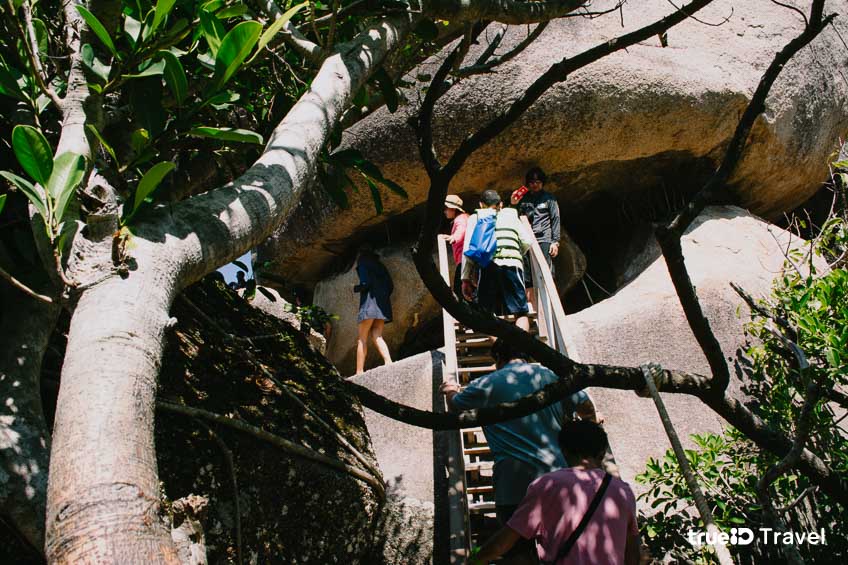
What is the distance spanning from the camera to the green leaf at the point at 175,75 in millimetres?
1792

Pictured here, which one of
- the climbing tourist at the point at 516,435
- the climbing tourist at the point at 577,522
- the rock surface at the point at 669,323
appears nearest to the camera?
the climbing tourist at the point at 577,522

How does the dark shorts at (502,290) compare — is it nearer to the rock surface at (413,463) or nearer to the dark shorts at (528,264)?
the rock surface at (413,463)

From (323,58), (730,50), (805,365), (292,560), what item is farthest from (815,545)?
(730,50)

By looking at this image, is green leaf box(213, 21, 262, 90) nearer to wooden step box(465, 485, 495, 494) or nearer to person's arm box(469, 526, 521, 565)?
person's arm box(469, 526, 521, 565)

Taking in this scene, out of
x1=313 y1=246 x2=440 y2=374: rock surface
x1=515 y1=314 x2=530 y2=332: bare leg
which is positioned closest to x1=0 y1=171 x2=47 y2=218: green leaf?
x1=515 y1=314 x2=530 y2=332: bare leg

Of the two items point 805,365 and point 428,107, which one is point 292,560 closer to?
point 428,107

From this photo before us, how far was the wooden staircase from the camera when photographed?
348cm

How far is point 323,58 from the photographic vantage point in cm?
284

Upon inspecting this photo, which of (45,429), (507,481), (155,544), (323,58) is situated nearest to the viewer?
(155,544)

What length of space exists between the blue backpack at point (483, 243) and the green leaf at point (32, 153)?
4.25 metres

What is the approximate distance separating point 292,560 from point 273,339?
1256mm

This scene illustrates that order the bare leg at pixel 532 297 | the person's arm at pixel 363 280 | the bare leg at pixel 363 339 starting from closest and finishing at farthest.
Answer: the bare leg at pixel 532 297, the bare leg at pixel 363 339, the person's arm at pixel 363 280

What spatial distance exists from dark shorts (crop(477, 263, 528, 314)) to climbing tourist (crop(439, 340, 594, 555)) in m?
2.15
